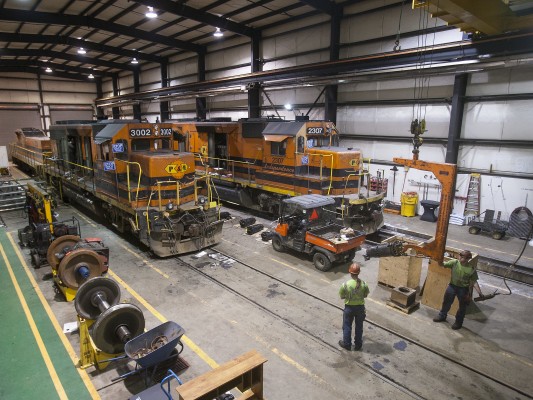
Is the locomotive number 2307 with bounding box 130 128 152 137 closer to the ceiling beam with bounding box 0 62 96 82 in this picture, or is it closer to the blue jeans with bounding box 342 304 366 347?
the blue jeans with bounding box 342 304 366 347

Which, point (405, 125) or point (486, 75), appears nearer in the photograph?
point (486, 75)

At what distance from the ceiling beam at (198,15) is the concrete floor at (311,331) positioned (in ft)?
34.9

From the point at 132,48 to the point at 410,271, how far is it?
79.0 ft

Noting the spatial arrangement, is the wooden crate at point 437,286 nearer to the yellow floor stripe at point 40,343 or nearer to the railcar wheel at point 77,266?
the yellow floor stripe at point 40,343

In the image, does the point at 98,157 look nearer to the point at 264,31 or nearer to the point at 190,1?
the point at 190,1

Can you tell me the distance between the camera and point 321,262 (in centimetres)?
866

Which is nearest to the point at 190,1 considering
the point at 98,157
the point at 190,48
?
the point at 190,48

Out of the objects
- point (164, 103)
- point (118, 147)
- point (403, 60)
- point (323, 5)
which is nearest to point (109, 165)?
point (118, 147)

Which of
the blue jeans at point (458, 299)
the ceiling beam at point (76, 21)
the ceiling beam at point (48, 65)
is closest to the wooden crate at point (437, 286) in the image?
the blue jeans at point (458, 299)

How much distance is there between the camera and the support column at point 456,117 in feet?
38.4

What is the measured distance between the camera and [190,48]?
2155cm

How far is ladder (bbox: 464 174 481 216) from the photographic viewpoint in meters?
12.1

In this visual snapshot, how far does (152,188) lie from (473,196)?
35.9 ft

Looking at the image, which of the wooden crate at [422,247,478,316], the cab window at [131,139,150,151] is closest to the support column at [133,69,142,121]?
the cab window at [131,139,150,151]
